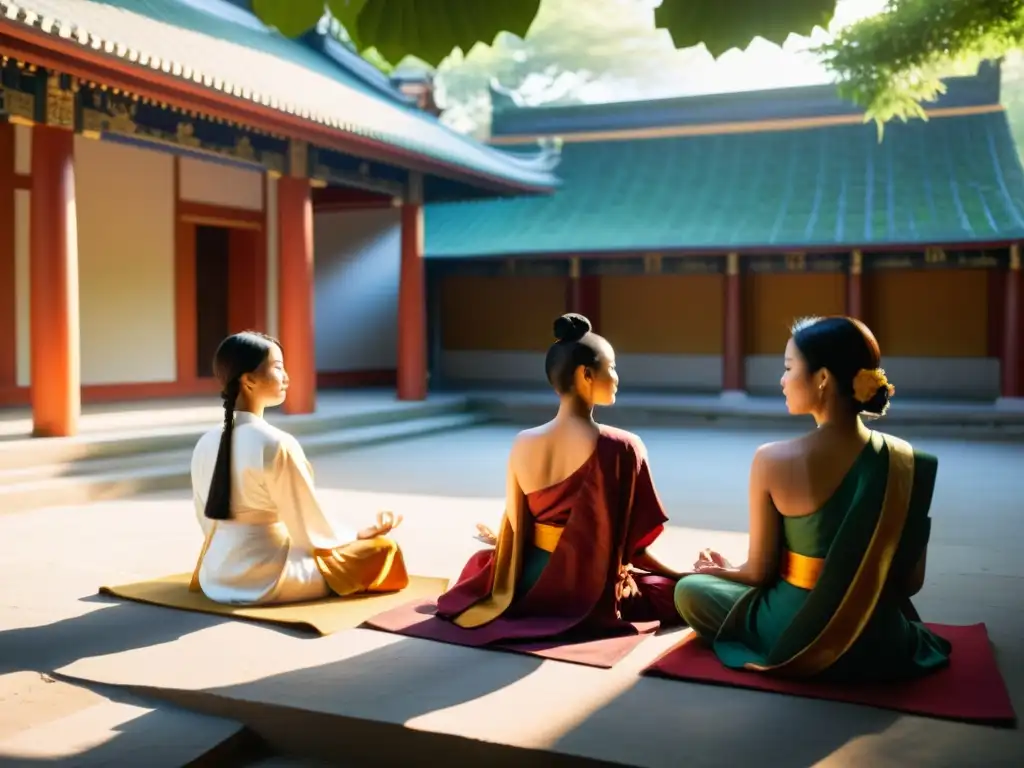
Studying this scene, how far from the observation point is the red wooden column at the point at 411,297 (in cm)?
1344

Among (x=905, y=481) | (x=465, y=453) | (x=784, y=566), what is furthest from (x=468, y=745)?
(x=465, y=453)

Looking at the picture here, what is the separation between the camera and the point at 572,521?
3832 millimetres

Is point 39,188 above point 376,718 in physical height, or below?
above

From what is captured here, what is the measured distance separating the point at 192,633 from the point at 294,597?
1.61 feet

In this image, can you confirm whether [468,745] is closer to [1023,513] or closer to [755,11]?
[755,11]

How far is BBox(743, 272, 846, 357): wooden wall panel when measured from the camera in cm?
1489

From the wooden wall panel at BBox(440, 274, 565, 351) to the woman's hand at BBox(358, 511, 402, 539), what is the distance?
467 inches

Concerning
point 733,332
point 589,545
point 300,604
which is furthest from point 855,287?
point 300,604

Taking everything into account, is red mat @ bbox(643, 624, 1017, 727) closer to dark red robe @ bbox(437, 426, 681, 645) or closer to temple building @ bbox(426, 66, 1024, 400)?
dark red robe @ bbox(437, 426, 681, 645)

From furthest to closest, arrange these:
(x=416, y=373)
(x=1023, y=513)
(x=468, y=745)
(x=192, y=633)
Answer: (x=416, y=373)
(x=1023, y=513)
(x=192, y=633)
(x=468, y=745)

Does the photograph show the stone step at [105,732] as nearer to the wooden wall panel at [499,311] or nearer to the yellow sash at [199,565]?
the yellow sash at [199,565]

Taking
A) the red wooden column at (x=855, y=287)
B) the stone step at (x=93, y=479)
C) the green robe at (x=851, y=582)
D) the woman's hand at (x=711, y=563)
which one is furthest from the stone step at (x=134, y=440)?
the red wooden column at (x=855, y=287)

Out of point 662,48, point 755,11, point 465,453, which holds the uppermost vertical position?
point 662,48

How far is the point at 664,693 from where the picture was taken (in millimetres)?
3188
